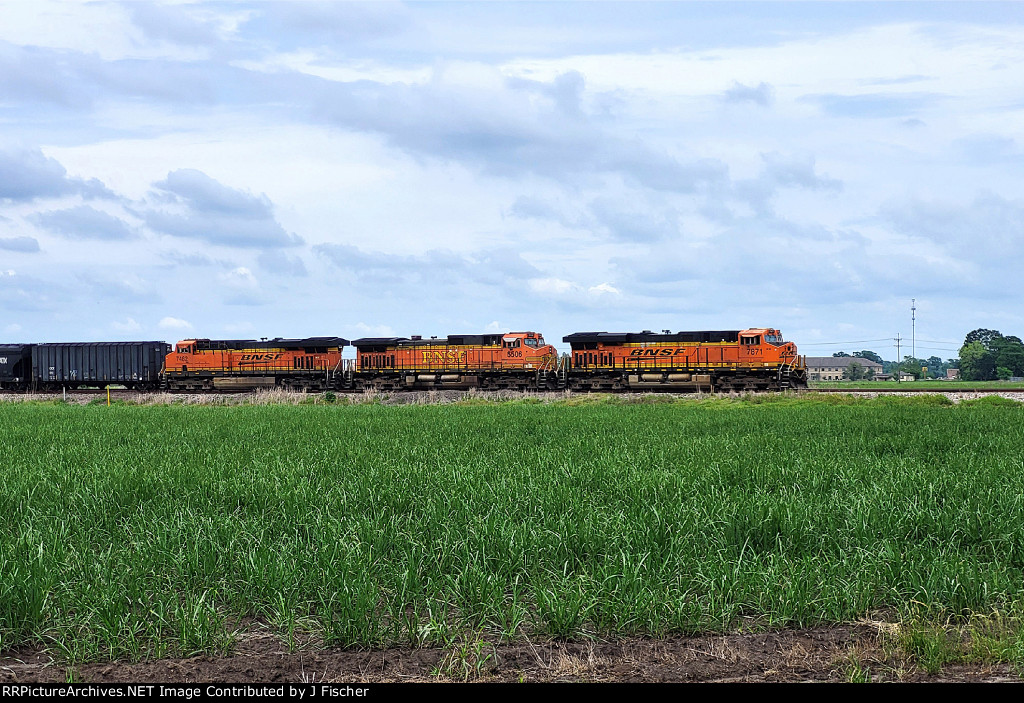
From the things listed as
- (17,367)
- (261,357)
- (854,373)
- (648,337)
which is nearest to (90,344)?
(17,367)

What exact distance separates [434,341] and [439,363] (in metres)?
1.22

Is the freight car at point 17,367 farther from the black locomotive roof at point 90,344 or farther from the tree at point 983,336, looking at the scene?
the tree at point 983,336

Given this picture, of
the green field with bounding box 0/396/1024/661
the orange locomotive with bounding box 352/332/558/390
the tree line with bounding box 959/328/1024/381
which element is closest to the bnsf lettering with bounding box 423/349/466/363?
the orange locomotive with bounding box 352/332/558/390

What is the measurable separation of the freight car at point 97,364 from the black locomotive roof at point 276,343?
339cm

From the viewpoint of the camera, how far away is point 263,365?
154 ft

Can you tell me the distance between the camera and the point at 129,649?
528 centimetres

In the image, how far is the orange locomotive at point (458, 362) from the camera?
4391cm

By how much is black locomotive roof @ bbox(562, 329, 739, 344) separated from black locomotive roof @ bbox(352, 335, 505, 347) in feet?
12.7

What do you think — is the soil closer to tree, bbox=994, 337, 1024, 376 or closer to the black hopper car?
the black hopper car

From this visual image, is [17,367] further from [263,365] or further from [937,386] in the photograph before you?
[937,386]

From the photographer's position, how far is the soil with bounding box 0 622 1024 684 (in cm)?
498

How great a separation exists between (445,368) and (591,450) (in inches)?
1236

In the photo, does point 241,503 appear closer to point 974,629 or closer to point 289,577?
point 289,577

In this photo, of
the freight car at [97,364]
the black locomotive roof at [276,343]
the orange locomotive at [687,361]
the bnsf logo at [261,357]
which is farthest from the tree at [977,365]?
the freight car at [97,364]
